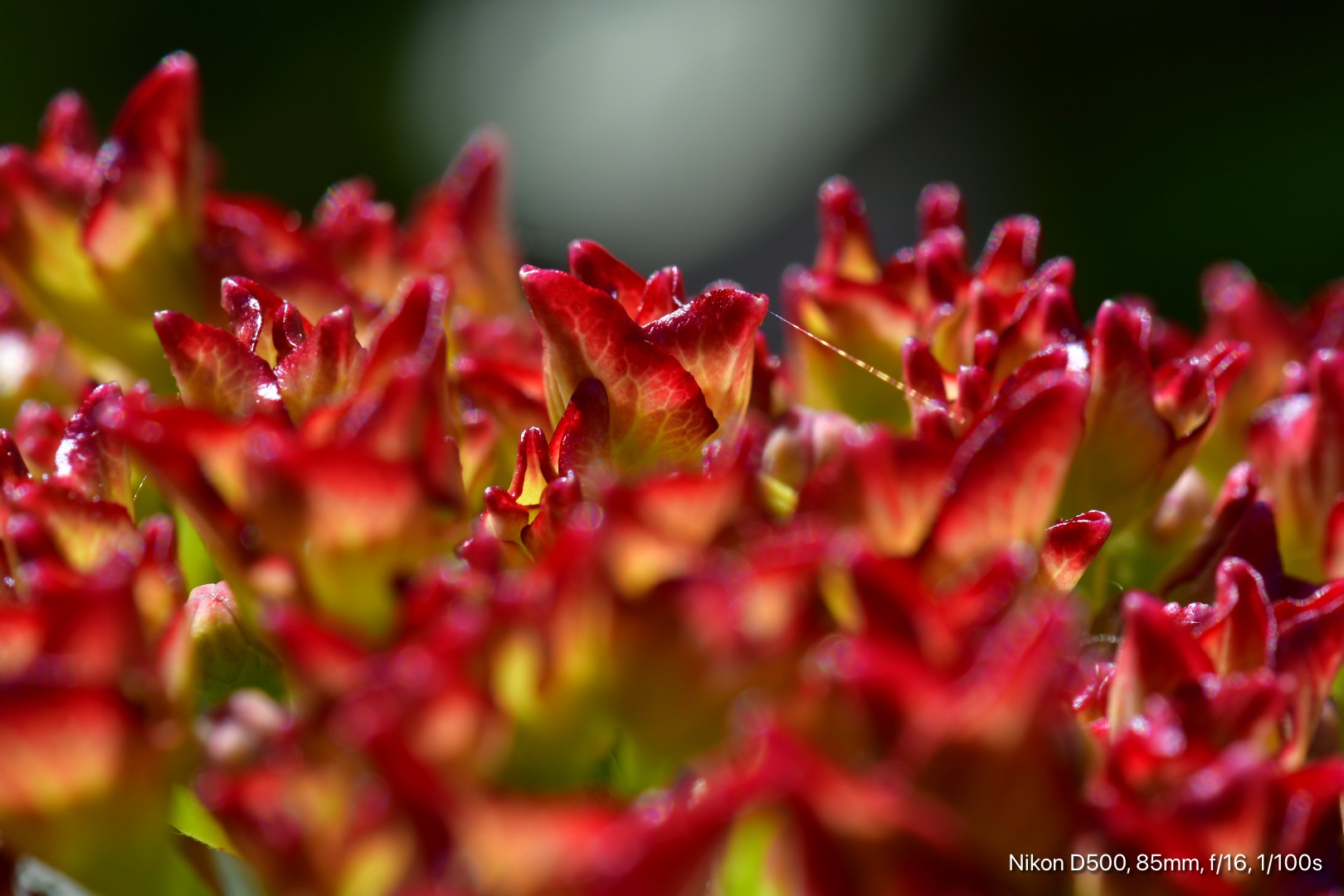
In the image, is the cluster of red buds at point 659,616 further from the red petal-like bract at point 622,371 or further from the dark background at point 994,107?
the dark background at point 994,107

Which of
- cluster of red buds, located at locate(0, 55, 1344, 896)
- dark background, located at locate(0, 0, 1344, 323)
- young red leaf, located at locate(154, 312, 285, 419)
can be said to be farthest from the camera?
dark background, located at locate(0, 0, 1344, 323)

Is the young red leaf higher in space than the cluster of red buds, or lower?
higher

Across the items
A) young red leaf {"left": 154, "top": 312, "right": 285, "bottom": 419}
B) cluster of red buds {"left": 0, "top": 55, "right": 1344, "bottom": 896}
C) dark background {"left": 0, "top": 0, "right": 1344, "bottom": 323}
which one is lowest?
dark background {"left": 0, "top": 0, "right": 1344, "bottom": 323}

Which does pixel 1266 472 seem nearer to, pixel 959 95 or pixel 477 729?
pixel 477 729

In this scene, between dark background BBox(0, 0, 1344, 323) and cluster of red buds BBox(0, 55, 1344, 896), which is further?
dark background BBox(0, 0, 1344, 323)

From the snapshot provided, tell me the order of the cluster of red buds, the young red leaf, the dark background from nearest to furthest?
1. the cluster of red buds
2. the young red leaf
3. the dark background

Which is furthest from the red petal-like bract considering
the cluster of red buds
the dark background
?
the dark background

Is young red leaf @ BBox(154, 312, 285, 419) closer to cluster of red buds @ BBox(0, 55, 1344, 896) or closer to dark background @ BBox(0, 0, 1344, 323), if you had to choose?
cluster of red buds @ BBox(0, 55, 1344, 896)

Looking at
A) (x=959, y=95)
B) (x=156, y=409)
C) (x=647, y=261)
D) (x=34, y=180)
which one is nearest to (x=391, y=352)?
(x=156, y=409)
